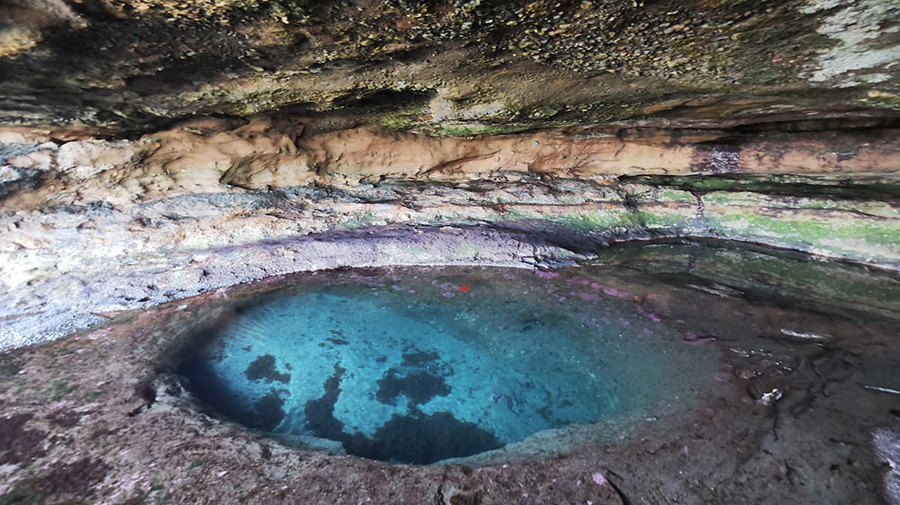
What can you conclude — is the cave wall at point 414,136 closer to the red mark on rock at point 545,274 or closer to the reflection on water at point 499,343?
the red mark on rock at point 545,274

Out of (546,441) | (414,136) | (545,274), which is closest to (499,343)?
(546,441)

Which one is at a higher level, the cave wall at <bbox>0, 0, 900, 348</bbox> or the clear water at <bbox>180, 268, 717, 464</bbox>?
the cave wall at <bbox>0, 0, 900, 348</bbox>

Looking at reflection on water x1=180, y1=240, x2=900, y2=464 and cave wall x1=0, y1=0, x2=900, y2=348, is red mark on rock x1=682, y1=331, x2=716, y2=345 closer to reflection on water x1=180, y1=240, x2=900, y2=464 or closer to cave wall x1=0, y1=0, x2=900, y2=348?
reflection on water x1=180, y1=240, x2=900, y2=464

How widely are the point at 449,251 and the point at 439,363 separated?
1.62m

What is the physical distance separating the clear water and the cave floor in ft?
0.65

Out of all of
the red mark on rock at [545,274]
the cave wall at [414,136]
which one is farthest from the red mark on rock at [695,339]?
the cave wall at [414,136]

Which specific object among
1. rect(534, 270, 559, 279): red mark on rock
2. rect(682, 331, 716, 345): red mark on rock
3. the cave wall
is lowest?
rect(682, 331, 716, 345): red mark on rock

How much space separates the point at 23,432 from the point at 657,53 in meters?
4.13

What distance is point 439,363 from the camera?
3.27 m

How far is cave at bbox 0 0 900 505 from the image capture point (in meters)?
2.21

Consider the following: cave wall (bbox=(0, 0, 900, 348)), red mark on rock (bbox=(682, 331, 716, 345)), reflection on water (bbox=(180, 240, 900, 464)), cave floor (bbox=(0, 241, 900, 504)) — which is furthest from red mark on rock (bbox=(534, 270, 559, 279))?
red mark on rock (bbox=(682, 331, 716, 345))

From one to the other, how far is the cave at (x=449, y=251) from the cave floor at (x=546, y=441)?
0.02 m

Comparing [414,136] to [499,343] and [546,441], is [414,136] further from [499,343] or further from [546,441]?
[546,441]

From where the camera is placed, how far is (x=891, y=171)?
392cm
